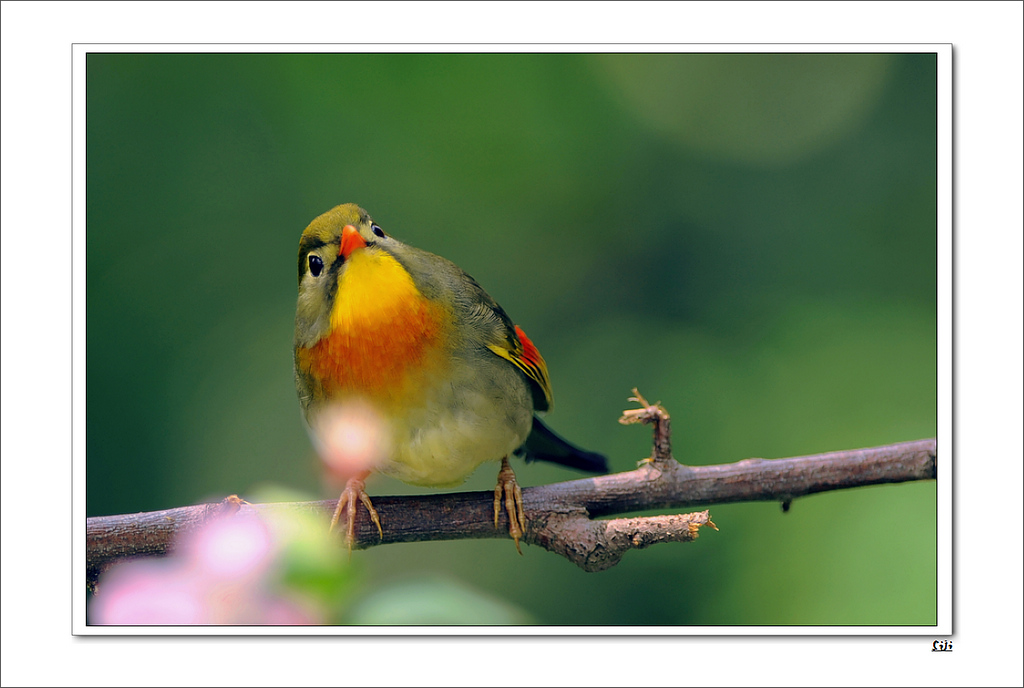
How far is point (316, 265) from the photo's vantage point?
5.80ft

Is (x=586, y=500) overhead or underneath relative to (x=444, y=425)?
underneath

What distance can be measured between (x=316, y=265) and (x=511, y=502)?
0.76 metres

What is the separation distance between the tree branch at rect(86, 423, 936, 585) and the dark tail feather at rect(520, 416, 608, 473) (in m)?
0.25

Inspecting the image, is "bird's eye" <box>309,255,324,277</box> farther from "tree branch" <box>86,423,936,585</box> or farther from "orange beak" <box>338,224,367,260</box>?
"tree branch" <box>86,423,936,585</box>

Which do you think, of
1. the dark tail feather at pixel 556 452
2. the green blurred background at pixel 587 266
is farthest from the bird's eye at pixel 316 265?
the dark tail feather at pixel 556 452

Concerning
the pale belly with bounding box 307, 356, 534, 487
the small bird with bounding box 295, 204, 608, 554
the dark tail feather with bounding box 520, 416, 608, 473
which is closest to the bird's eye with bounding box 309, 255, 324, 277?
the small bird with bounding box 295, 204, 608, 554

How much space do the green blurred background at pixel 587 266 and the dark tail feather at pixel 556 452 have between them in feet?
0.21

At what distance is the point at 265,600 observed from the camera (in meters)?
1.74

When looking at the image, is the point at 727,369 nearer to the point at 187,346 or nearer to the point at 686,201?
the point at 686,201

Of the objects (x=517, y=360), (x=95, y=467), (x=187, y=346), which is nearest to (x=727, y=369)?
(x=517, y=360)

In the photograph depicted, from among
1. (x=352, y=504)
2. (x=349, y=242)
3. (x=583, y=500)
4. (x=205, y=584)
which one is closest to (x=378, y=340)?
(x=349, y=242)

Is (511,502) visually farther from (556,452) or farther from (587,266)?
(587,266)

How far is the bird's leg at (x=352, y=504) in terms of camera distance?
1891mm

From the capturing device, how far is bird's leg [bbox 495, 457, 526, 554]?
1.88 m
